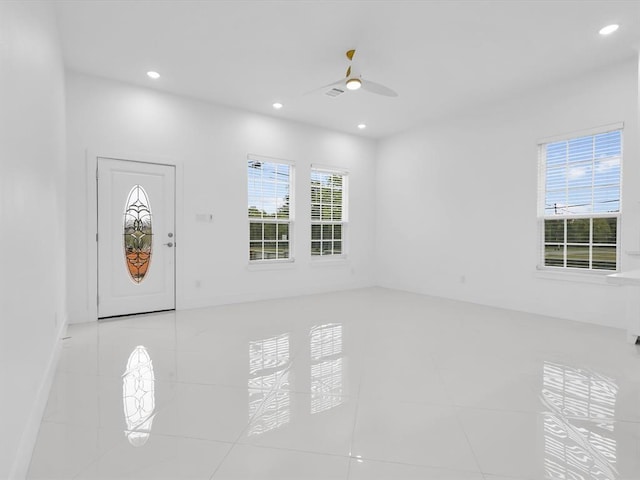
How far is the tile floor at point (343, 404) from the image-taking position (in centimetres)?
170

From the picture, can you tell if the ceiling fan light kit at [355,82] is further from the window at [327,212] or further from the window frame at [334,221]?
the window at [327,212]

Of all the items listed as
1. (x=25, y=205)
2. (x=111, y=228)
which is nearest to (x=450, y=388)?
(x=25, y=205)

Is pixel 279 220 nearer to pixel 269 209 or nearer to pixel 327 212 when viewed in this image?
pixel 269 209

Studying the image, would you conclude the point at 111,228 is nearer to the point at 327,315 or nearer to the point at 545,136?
the point at 327,315

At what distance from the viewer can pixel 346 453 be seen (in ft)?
5.82

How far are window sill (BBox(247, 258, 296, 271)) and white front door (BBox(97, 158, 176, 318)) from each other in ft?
4.05

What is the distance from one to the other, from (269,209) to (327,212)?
4.13ft

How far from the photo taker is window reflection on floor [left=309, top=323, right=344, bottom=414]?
7.68 feet

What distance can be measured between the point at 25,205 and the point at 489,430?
2.74m

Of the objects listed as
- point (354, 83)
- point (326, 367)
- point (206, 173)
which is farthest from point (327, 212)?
point (326, 367)

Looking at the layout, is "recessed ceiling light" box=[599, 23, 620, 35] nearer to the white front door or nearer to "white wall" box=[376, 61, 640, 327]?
"white wall" box=[376, 61, 640, 327]

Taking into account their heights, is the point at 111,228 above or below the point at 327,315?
above

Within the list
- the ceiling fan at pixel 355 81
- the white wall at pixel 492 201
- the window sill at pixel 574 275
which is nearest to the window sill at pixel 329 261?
the white wall at pixel 492 201

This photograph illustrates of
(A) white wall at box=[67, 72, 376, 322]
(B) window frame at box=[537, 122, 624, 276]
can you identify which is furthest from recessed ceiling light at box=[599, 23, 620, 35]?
(A) white wall at box=[67, 72, 376, 322]
